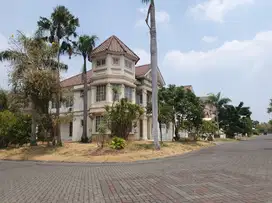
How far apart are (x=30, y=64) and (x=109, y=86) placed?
7698 mm

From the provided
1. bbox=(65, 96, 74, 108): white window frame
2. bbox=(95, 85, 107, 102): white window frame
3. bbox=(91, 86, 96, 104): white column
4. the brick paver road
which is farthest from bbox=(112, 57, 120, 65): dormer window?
the brick paver road

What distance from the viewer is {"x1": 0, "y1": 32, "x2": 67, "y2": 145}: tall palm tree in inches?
693

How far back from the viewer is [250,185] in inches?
268

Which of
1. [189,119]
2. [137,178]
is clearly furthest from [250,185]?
[189,119]

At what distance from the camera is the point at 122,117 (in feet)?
59.5

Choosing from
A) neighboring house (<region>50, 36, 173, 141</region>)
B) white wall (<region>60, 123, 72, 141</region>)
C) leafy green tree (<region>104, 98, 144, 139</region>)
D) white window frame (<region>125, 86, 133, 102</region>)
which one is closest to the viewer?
leafy green tree (<region>104, 98, 144, 139</region>)

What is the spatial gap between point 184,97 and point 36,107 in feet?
50.8

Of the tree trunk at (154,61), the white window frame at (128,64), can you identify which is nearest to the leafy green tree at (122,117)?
the tree trunk at (154,61)

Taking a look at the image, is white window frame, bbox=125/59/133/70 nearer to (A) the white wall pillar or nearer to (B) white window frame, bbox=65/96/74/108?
(A) the white wall pillar

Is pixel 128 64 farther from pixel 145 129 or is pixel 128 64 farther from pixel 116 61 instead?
pixel 145 129

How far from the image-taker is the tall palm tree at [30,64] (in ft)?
57.7

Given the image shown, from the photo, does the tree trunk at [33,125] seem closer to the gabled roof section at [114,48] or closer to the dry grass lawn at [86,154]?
the dry grass lawn at [86,154]

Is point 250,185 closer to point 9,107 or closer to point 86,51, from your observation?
point 86,51

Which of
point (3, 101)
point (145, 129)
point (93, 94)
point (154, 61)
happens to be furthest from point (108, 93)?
point (3, 101)
